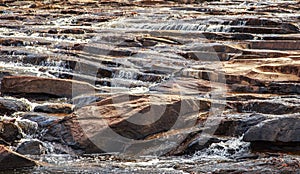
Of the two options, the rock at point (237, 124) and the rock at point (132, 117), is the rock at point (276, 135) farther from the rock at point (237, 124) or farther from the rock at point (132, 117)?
the rock at point (132, 117)

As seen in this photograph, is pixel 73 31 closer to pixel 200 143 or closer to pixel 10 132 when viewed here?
pixel 10 132

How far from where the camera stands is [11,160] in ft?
34.6

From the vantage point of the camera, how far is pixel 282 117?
11.3 metres

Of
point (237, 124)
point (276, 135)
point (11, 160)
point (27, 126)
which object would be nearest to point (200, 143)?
point (237, 124)

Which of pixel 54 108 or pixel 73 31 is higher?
pixel 73 31

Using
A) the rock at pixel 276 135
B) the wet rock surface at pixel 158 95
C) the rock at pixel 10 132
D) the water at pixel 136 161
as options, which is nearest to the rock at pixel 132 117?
the wet rock surface at pixel 158 95

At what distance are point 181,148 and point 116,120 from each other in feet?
4.82

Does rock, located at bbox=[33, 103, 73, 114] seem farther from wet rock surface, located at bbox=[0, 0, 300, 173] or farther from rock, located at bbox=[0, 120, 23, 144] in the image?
rock, located at bbox=[0, 120, 23, 144]

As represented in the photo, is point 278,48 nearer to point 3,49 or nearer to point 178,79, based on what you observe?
point 178,79

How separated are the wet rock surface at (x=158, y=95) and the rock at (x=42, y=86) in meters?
0.03

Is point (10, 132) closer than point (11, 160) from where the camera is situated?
No

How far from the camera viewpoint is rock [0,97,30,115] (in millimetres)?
13904

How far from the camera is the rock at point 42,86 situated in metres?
15.7

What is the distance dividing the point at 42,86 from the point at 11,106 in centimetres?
180
